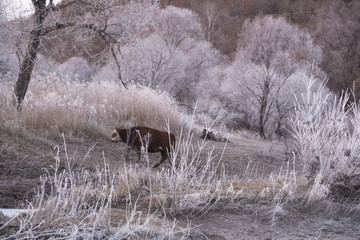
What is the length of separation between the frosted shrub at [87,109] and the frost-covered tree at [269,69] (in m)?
13.4

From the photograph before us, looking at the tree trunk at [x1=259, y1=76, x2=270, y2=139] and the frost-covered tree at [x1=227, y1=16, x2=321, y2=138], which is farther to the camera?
the frost-covered tree at [x1=227, y1=16, x2=321, y2=138]

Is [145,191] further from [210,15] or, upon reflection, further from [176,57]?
[210,15]

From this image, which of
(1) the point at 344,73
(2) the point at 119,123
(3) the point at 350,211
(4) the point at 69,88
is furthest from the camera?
(1) the point at 344,73

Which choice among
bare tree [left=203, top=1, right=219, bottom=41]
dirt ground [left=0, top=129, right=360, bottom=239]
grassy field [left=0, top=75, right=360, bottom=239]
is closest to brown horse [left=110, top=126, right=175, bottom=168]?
grassy field [left=0, top=75, right=360, bottom=239]

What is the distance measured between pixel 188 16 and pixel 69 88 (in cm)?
2176

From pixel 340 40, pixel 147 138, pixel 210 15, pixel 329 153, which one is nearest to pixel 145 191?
pixel 147 138

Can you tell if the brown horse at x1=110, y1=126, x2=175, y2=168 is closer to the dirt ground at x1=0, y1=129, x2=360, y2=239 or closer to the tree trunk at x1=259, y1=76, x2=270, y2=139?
the dirt ground at x1=0, y1=129, x2=360, y2=239

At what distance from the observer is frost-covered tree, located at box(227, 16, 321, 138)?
26.7 meters

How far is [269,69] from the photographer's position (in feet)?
87.5

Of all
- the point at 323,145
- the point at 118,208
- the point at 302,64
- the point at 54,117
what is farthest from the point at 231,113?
the point at 118,208

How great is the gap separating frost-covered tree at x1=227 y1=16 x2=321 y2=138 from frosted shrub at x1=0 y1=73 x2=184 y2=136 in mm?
13369

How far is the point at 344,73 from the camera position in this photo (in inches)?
1478

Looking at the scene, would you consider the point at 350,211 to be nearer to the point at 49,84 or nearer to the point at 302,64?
the point at 49,84

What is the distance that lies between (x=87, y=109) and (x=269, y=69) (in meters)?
18.3
